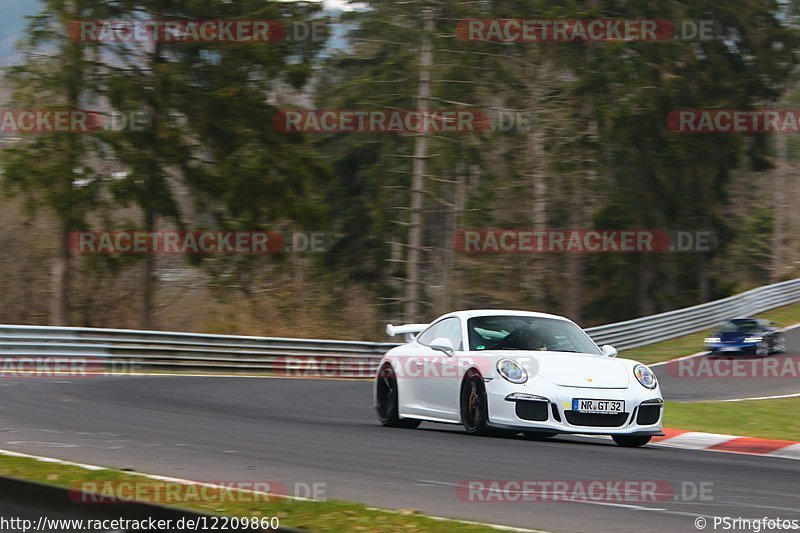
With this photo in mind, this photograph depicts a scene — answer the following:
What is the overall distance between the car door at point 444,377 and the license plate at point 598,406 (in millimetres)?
1335

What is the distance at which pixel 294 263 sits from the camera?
42.3 m

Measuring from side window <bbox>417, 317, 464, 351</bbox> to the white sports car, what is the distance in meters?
0.01

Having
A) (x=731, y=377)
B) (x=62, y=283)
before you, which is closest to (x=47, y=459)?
(x=731, y=377)

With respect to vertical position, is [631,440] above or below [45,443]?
below

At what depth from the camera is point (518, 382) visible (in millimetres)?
10492

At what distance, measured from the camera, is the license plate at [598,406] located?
407 inches

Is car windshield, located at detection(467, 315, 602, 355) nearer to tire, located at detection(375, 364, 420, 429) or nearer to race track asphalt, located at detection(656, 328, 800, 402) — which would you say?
tire, located at detection(375, 364, 420, 429)

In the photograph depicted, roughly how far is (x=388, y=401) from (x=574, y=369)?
256cm

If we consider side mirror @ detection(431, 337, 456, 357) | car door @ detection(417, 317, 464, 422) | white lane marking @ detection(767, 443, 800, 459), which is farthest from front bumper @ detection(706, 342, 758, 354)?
side mirror @ detection(431, 337, 456, 357)

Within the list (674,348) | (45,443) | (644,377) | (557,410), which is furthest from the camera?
(674,348)

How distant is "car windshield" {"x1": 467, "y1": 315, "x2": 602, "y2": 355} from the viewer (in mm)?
11445

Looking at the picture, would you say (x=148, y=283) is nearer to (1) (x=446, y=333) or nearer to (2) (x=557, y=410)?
(1) (x=446, y=333)

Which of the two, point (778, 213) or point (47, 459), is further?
point (778, 213)

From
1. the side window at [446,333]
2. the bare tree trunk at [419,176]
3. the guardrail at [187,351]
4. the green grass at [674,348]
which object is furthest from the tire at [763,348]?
the side window at [446,333]
